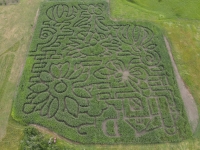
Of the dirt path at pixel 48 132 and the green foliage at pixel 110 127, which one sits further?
the green foliage at pixel 110 127

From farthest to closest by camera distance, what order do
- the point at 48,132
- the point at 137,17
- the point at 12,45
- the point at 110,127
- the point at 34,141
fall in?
the point at 137,17 < the point at 12,45 < the point at 110,127 < the point at 48,132 < the point at 34,141

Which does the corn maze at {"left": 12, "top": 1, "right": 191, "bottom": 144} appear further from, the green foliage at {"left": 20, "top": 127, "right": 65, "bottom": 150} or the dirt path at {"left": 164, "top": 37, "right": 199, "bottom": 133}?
the green foliage at {"left": 20, "top": 127, "right": 65, "bottom": 150}

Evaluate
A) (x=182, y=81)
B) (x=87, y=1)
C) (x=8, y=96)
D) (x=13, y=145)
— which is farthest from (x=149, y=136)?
(x=87, y=1)

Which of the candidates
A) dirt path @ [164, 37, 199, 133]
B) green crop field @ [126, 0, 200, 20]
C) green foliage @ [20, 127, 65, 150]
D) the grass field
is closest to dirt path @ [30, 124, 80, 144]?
green foliage @ [20, 127, 65, 150]

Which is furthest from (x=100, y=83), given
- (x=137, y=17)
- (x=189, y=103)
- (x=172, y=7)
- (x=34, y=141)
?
(x=172, y=7)

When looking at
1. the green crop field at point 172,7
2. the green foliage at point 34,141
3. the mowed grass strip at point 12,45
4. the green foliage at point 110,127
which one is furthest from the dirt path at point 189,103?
the mowed grass strip at point 12,45

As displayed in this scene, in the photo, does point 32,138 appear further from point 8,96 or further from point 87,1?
point 87,1

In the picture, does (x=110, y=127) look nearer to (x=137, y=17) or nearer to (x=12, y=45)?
(x=12, y=45)

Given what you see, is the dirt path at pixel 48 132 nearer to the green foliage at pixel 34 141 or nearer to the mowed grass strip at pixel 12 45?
the green foliage at pixel 34 141
